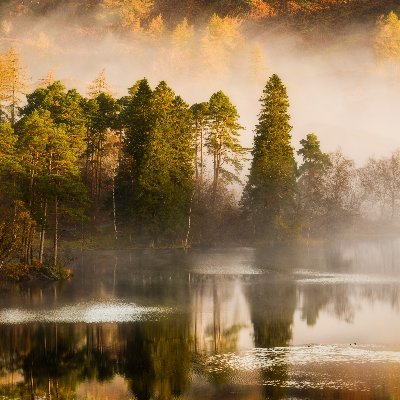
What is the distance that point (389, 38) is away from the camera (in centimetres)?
16650

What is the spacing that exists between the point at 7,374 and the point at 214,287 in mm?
28638

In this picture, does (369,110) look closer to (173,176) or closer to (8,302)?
(173,176)

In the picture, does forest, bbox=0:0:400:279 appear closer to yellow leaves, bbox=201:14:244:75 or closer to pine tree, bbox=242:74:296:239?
pine tree, bbox=242:74:296:239

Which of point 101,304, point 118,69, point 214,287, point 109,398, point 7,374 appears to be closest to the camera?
point 109,398

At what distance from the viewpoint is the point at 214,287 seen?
60.4 meters

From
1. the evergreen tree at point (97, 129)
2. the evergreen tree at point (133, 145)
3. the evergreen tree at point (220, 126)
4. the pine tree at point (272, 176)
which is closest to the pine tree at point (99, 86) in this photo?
the evergreen tree at point (97, 129)

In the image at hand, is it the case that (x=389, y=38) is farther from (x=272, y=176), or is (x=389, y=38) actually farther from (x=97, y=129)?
(x=97, y=129)

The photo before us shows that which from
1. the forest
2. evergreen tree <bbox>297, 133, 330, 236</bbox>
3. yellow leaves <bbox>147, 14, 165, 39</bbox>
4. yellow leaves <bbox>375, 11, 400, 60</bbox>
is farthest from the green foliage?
yellow leaves <bbox>147, 14, 165, 39</bbox>

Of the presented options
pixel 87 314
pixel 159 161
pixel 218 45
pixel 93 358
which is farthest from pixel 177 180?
pixel 218 45

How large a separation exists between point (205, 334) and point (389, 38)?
13865 centimetres

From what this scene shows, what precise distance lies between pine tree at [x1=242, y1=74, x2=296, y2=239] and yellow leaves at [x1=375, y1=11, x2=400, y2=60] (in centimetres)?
7549

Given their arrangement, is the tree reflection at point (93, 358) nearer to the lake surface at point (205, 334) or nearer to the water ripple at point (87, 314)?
the lake surface at point (205, 334)

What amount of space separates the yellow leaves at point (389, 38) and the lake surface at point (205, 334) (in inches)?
4150

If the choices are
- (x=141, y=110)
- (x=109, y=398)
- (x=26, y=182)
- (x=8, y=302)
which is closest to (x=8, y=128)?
(x=26, y=182)
